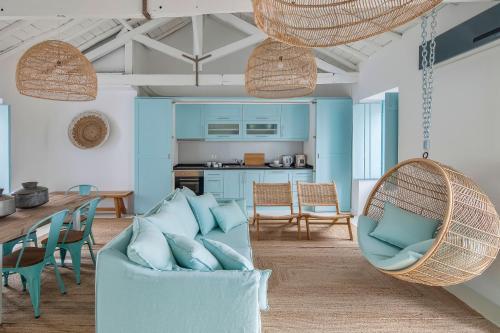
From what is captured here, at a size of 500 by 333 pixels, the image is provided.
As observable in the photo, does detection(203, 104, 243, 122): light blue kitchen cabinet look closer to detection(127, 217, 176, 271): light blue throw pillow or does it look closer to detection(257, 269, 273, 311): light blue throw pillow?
detection(127, 217, 176, 271): light blue throw pillow

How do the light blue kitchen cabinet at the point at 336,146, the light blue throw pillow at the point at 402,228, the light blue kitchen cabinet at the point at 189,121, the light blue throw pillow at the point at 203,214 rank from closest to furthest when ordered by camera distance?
the light blue throw pillow at the point at 402,228 < the light blue throw pillow at the point at 203,214 < the light blue kitchen cabinet at the point at 336,146 < the light blue kitchen cabinet at the point at 189,121

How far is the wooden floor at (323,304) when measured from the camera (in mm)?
2430

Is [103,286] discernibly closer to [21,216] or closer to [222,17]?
[21,216]

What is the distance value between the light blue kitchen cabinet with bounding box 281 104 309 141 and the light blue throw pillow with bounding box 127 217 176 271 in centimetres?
462

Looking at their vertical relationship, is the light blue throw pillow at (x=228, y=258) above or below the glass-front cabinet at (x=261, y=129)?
below

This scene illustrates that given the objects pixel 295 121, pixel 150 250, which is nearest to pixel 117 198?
pixel 295 121

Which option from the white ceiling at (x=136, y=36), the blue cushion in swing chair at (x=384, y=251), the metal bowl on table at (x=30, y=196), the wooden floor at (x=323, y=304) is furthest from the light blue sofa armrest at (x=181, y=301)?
the white ceiling at (x=136, y=36)

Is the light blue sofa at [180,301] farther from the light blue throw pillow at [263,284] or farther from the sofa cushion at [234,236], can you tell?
the sofa cushion at [234,236]

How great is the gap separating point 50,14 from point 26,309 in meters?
2.70

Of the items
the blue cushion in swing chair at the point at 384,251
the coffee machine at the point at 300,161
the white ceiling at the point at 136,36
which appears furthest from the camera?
the coffee machine at the point at 300,161

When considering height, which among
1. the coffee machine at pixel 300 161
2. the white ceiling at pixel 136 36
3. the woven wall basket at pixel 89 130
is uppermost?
the white ceiling at pixel 136 36

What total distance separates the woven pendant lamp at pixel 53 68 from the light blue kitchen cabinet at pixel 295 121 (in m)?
3.87

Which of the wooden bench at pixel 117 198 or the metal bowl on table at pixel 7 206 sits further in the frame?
the wooden bench at pixel 117 198

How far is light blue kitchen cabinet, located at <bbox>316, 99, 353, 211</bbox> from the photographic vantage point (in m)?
6.03
